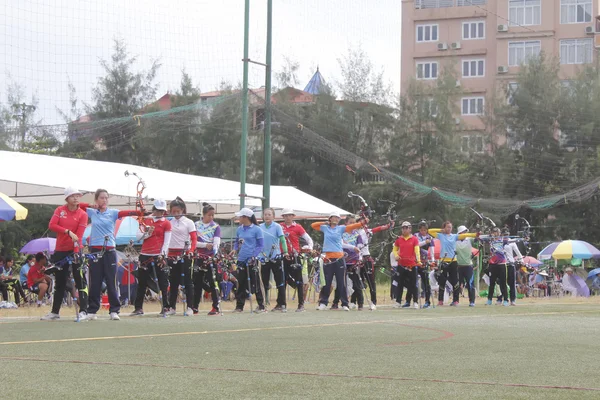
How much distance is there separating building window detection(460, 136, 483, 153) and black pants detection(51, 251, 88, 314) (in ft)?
137

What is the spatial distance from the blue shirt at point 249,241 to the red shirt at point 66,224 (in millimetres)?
4028

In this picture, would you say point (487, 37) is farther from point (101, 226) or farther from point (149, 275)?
point (101, 226)

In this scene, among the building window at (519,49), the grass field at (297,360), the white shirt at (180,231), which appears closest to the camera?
the grass field at (297,360)

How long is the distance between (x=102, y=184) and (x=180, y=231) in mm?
8757

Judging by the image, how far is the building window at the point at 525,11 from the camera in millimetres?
72312

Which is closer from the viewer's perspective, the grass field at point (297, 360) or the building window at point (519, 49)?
the grass field at point (297, 360)

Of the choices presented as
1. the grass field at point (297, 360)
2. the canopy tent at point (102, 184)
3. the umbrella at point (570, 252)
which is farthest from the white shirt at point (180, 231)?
the umbrella at point (570, 252)

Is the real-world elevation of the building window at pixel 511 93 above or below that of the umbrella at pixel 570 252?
above

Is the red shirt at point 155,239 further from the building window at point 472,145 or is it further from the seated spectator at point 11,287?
the building window at point 472,145

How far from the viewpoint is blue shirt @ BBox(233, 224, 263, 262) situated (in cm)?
1858

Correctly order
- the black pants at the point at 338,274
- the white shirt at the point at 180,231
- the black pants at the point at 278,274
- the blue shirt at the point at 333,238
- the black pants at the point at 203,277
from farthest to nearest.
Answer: the black pants at the point at 338,274, the blue shirt at the point at 333,238, the black pants at the point at 278,274, the black pants at the point at 203,277, the white shirt at the point at 180,231

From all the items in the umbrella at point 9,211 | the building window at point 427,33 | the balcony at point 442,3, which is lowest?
the umbrella at point 9,211

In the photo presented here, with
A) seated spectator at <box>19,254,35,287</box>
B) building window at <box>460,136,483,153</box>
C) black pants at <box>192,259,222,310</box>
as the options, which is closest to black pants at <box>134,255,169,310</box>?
black pants at <box>192,259,222,310</box>

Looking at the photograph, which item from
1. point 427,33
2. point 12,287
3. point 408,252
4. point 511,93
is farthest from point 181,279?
point 427,33
